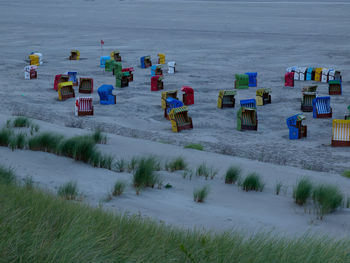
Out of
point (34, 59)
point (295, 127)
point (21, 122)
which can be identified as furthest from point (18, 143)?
point (34, 59)

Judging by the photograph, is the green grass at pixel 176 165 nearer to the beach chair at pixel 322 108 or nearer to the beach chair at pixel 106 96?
the beach chair at pixel 322 108

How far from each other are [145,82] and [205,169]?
1497 cm

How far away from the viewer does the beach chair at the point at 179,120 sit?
598 inches

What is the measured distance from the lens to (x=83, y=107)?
56.2 ft

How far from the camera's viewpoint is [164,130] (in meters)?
15.6

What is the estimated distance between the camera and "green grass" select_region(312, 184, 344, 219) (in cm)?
764

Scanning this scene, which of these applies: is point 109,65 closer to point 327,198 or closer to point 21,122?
point 21,122

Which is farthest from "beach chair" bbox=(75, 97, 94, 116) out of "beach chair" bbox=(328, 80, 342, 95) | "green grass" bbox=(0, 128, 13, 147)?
"beach chair" bbox=(328, 80, 342, 95)

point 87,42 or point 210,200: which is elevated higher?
point 87,42

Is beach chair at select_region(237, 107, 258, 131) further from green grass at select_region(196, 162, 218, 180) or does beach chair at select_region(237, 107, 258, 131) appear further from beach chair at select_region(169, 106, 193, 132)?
green grass at select_region(196, 162, 218, 180)

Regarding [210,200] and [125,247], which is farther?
[210,200]

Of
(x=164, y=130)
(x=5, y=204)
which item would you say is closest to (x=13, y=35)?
(x=164, y=130)

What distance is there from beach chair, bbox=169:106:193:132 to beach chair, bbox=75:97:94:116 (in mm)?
3147

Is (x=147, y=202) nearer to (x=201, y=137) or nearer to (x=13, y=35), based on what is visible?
(x=201, y=137)
